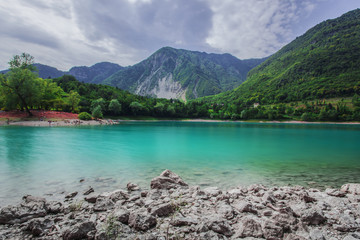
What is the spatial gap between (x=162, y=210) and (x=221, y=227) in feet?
7.07

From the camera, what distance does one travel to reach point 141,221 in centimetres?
576

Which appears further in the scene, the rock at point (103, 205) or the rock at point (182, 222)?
the rock at point (103, 205)

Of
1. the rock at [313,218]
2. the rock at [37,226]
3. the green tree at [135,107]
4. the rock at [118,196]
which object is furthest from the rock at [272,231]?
the green tree at [135,107]

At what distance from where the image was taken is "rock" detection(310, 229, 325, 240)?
532 cm

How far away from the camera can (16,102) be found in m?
65.2

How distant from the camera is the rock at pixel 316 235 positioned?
532cm

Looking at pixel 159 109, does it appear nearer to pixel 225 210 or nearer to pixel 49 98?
pixel 49 98

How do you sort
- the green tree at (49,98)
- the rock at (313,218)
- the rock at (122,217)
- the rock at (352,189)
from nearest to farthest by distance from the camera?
the rock at (122,217), the rock at (313,218), the rock at (352,189), the green tree at (49,98)

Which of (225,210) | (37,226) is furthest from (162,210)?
(37,226)

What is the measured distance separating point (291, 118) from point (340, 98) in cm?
6674

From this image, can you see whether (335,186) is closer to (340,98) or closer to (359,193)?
(359,193)

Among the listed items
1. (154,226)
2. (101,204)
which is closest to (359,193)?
(154,226)

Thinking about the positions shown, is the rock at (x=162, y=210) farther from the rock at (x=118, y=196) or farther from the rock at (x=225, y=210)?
the rock at (x=118, y=196)

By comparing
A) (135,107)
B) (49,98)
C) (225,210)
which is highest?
(49,98)
